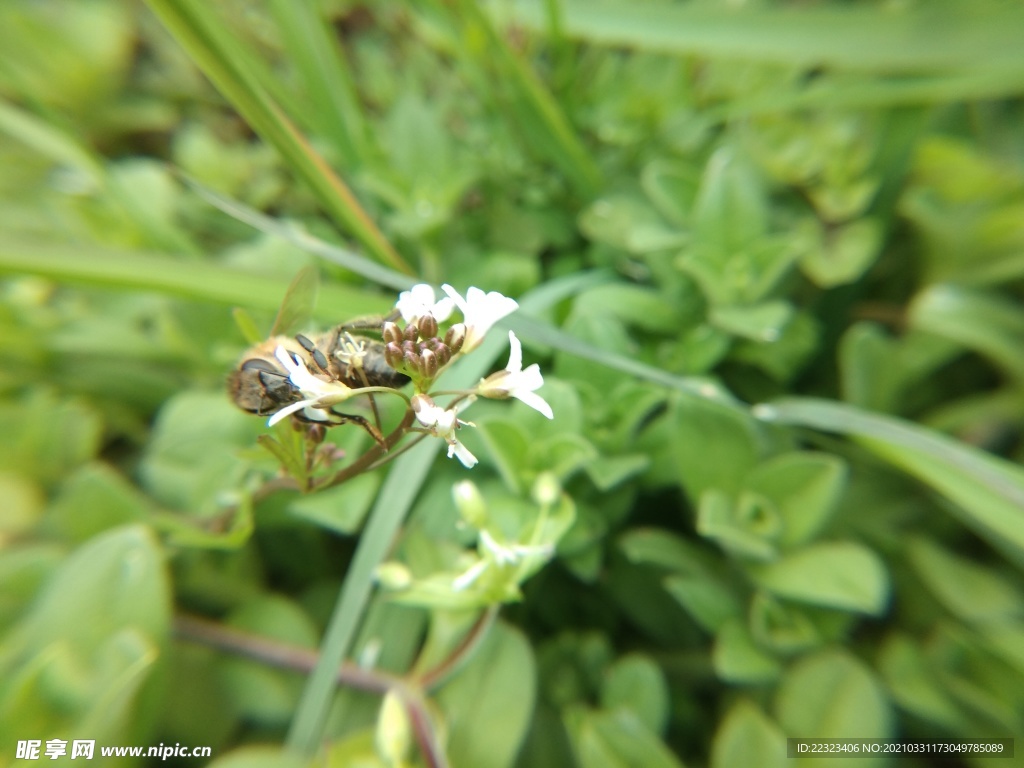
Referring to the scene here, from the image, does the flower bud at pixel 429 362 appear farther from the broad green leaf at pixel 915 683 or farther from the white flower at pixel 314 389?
the broad green leaf at pixel 915 683

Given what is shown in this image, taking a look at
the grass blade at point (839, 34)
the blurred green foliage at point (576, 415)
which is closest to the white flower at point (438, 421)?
the blurred green foliage at point (576, 415)

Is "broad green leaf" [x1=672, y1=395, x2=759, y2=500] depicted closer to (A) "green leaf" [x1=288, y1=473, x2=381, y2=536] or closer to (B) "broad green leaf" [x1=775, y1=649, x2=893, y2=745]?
(B) "broad green leaf" [x1=775, y1=649, x2=893, y2=745]

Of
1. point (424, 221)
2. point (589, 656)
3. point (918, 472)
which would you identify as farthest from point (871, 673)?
point (424, 221)

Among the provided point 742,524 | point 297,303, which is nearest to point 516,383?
point 297,303

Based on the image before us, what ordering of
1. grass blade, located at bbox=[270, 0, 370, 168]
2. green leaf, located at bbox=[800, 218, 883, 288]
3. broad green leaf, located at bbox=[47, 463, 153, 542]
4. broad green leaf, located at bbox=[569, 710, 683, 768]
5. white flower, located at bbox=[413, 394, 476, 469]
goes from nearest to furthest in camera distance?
1. white flower, located at bbox=[413, 394, 476, 469]
2. broad green leaf, located at bbox=[569, 710, 683, 768]
3. broad green leaf, located at bbox=[47, 463, 153, 542]
4. green leaf, located at bbox=[800, 218, 883, 288]
5. grass blade, located at bbox=[270, 0, 370, 168]

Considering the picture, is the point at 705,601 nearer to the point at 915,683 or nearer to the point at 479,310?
the point at 915,683

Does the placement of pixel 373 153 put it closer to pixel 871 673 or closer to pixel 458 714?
pixel 458 714

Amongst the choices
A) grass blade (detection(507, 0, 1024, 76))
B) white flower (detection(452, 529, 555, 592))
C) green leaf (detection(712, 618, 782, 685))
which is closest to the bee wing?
white flower (detection(452, 529, 555, 592))
